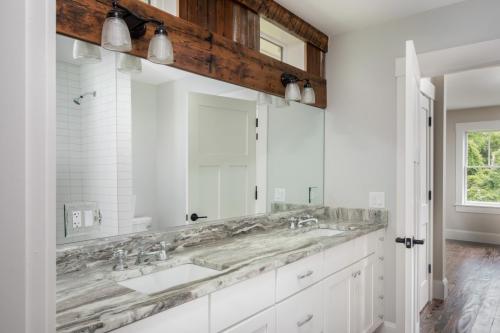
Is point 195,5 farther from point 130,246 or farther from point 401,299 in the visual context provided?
point 401,299

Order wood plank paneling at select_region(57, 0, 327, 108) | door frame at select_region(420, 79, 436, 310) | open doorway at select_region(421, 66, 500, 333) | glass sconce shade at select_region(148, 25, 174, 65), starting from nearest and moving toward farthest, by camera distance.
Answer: wood plank paneling at select_region(57, 0, 327, 108), glass sconce shade at select_region(148, 25, 174, 65), door frame at select_region(420, 79, 436, 310), open doorway at select_region(421, 66, 500, 333)

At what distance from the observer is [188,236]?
1.92m

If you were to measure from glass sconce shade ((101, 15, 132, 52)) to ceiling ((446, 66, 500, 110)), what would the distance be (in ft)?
11.8

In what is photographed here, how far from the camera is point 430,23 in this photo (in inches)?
99.8

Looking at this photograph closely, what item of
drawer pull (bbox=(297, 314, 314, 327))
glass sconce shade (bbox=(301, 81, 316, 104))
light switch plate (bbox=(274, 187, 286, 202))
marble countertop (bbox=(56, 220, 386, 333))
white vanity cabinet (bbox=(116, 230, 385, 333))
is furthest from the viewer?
light switch plate (bbox=(274, 187, 286, 202))

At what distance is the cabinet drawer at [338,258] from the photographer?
207 cm

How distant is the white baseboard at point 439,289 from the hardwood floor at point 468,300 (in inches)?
2.3

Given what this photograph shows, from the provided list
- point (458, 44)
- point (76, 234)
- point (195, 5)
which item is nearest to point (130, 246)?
point (76, 234)

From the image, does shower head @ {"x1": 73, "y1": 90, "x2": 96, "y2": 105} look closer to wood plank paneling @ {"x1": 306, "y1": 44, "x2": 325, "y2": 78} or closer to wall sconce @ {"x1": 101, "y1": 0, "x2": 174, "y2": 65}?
wall sconce @ {"x1": 101, "y1": 0, "x2": 174, "y2": 65}

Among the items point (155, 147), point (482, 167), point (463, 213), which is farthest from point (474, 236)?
point (155, 147)

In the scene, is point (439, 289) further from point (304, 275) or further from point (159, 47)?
point (159, 47)

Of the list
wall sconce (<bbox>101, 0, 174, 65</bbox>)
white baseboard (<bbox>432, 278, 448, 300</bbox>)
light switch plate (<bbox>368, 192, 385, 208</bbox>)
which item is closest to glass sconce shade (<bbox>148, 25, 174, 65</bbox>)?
wall sconce (<bbox>101, 0, 174, 65</bbox>)

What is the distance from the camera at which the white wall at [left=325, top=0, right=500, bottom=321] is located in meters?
2.57

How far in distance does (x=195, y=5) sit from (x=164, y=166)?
2.83ft
